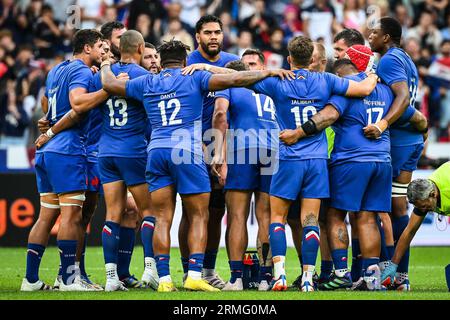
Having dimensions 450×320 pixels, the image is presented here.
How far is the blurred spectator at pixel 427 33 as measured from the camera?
2192 cm

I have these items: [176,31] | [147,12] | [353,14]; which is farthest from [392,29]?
[147,12]

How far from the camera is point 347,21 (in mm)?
21625

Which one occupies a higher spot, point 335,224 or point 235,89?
point 235,89

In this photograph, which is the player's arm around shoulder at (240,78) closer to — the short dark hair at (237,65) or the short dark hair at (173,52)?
the short dark hair at (173,52)

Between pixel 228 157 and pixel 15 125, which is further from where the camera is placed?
pixel 15 125

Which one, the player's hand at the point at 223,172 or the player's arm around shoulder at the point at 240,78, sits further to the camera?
the player's hand at the point at 223,172

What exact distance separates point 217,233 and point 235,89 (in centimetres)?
168

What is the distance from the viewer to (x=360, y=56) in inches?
430

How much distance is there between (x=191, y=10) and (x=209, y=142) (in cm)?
1090

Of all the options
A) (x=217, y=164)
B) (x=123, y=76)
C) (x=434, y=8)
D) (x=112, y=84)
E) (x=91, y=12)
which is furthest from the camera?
(x=434, y=8)

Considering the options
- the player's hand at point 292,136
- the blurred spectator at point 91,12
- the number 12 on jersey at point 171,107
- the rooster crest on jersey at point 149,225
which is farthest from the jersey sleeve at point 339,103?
the blurred spectator at point 91,12

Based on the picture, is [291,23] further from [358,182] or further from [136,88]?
[136,88]
